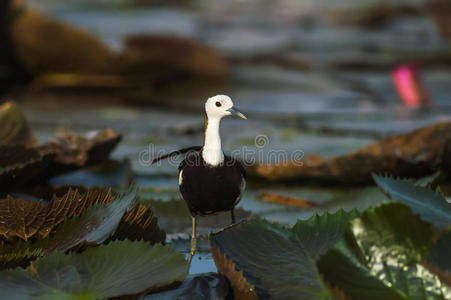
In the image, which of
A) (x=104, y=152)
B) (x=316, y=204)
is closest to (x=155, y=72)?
(x=104, y=152)

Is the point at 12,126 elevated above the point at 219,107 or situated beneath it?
elevated above

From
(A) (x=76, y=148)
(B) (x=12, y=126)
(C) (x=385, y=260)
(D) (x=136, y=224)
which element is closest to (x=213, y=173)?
(D) (x=136, y=224)

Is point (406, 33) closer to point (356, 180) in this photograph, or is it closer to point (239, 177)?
point (356, 180)

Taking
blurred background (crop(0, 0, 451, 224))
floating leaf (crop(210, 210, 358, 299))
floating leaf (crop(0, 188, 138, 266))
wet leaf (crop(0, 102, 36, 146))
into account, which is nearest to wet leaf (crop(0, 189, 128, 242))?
floating leaf (crop(0, 188, 138, 266))

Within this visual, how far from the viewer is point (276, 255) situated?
1.02m

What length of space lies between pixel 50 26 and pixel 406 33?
12.3 ft

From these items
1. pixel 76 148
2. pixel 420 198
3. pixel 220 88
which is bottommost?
pixel 420 198

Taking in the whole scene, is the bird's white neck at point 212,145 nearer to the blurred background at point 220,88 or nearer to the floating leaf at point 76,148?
the blurred background at point 220,88

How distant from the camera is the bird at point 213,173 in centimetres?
119

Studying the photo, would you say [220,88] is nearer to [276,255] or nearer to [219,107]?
[219,107]

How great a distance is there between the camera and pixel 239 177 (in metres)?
1.23

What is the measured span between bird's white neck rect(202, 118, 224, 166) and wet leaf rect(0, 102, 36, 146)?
75cm

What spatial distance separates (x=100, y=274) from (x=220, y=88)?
267 cm

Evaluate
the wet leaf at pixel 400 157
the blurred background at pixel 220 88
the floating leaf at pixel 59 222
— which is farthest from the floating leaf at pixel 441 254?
the wet leaf at pixel 400 157
